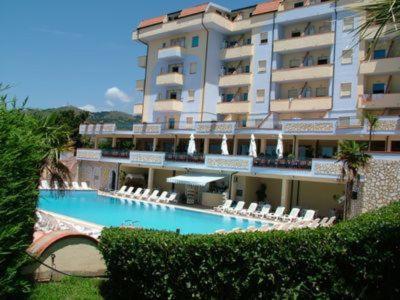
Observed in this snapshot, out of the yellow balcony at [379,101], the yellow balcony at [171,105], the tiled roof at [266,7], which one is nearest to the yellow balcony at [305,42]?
the tiled roof at [266,7]

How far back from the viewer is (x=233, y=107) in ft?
141

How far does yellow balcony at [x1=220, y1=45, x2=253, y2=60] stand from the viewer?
138 ft

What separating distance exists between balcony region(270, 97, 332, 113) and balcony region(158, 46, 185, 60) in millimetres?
11551

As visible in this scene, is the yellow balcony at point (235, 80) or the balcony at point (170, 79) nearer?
the yellow balcony at point (235, 80)

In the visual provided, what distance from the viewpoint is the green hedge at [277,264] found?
795 cm

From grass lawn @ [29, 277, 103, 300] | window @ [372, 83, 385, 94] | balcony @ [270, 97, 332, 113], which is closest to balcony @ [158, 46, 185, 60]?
balcony @ [270, 97, 332, 113]

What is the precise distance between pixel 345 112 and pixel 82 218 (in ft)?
68.8

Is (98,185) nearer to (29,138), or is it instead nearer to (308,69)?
(308,69)

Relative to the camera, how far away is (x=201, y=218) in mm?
30500

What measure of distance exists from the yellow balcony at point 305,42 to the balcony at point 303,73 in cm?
178

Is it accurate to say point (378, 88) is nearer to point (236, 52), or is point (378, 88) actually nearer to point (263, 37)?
point (263, 37)

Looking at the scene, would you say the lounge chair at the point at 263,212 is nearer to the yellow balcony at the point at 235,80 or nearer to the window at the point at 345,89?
the window at the point at 345,89

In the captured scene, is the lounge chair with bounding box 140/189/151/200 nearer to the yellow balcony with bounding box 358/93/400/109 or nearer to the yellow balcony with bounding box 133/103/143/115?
the yellow balcony with bounding box 133/103/143/115

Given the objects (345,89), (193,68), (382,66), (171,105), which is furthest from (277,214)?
(193,68)
